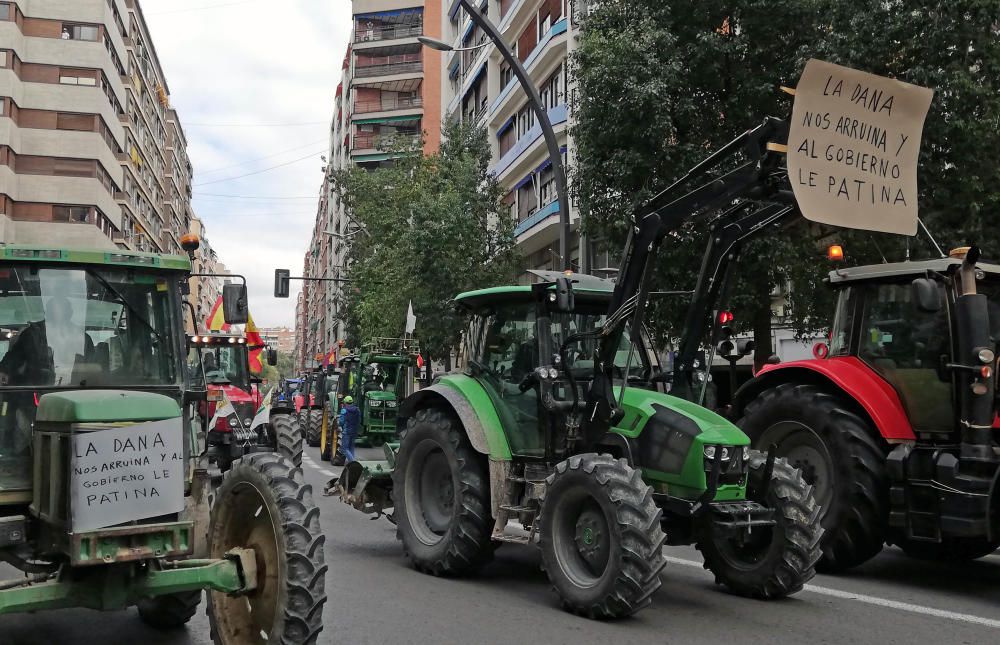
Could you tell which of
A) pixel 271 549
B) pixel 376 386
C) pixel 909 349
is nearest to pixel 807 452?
pixel 909 349

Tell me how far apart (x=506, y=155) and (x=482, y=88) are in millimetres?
7261

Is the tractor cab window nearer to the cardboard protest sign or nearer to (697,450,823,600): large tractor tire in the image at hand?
the cardboard protest sign

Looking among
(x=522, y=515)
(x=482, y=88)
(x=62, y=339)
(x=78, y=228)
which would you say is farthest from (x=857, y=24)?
(x=78, y=228)

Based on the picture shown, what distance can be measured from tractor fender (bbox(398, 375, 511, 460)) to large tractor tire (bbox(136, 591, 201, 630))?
99.9 inches

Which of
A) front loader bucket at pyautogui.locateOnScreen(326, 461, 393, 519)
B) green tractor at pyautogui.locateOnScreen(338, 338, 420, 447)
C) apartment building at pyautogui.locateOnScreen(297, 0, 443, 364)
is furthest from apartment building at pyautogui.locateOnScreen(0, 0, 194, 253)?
front loader bucket at pyautogui.locateOnScreen(326, 461, 393, 519)

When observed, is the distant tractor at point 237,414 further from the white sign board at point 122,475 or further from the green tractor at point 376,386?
the white sign board at point 122,475

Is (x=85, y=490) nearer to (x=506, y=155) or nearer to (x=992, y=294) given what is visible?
(x=992, y=294)

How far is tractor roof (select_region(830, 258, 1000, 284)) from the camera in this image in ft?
24.8

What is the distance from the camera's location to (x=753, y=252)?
13477 millimetres

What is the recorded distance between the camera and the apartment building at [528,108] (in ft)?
88.9

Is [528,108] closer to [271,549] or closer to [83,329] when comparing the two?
[83,329]

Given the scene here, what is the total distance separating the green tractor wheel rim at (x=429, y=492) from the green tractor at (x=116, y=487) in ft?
9.37

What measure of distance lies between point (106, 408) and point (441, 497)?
440cm

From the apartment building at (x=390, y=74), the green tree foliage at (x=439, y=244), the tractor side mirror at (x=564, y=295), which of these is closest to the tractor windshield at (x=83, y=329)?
the tractor side mirror at (x=564, y=295)
